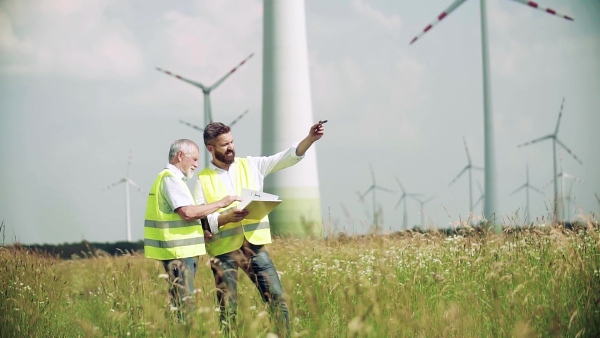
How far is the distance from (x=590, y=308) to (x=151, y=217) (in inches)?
163

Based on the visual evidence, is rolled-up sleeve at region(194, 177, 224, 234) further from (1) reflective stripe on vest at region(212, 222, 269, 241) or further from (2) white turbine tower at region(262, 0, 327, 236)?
(2) white turbine tower at region(262, 0, 327, 236)

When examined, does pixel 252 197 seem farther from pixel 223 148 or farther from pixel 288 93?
pixel 288 93

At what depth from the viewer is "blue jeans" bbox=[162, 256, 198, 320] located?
764cm

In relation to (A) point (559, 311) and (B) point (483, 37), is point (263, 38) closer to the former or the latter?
(B) point (483, 37)

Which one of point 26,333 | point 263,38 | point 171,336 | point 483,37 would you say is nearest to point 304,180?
point 263,38

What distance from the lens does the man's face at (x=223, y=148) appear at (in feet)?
26.5

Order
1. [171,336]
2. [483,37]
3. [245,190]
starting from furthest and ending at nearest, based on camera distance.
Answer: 1. [483,37]
2. [245,190]
3. [171,336]

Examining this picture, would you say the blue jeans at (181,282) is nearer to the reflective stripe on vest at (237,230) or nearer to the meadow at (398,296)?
the meadow at (398,296)

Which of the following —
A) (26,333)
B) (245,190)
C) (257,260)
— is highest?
(245,190)

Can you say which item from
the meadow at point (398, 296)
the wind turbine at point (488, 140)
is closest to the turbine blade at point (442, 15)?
the wind turbine at point (488, 140)

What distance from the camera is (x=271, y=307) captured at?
26.2ft

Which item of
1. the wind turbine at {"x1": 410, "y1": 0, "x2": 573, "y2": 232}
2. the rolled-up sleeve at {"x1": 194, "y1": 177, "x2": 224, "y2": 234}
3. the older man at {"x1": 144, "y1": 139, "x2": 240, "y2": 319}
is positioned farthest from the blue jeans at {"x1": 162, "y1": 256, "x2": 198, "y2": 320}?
the wind turbine at {"x1": 410, "y1": 0, "x2": 573, "y2": 232}

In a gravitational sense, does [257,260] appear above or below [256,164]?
below

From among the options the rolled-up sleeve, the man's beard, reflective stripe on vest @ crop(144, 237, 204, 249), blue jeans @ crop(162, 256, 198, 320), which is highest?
the man's beard
